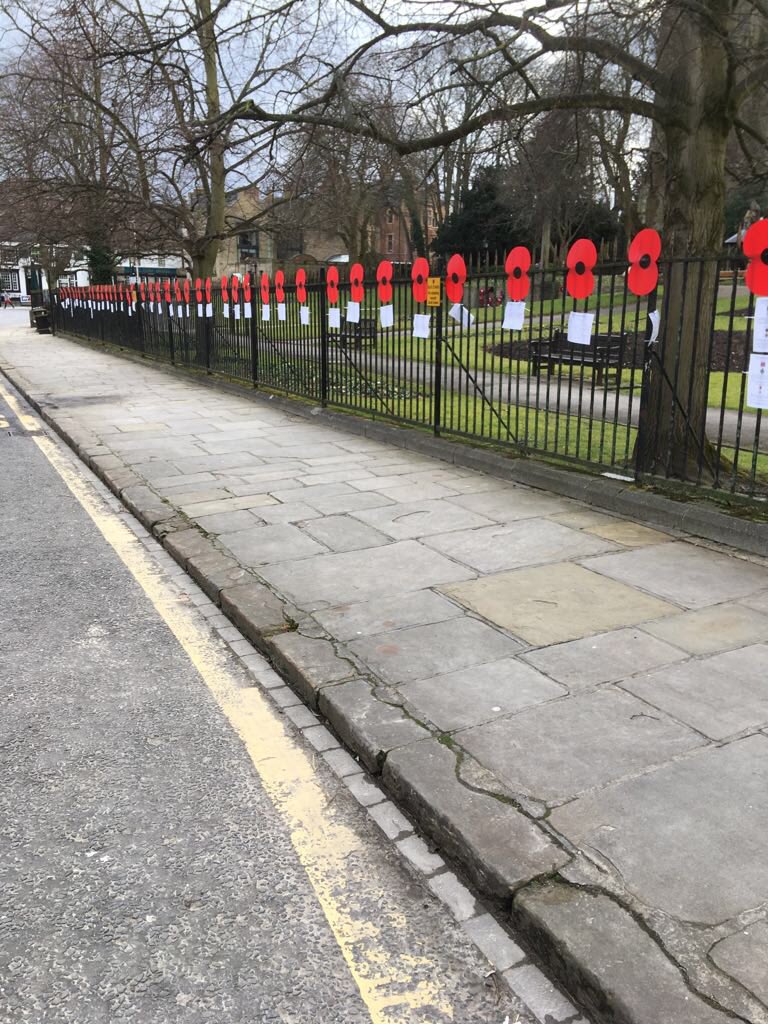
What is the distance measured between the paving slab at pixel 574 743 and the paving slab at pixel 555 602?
2.31 ft

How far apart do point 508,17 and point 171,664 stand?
572cm

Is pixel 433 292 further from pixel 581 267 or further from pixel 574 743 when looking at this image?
pixel 574 743

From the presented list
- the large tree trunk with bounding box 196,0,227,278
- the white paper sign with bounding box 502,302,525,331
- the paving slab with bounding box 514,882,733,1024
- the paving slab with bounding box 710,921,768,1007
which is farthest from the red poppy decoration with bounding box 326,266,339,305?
the paving slab with bounding box 710,921,768,1007

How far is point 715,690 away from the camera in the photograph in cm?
342

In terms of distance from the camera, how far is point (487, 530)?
19.2 feet

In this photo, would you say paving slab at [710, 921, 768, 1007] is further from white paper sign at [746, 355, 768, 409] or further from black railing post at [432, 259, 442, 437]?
black railing post at [432, 259, 442, 437]

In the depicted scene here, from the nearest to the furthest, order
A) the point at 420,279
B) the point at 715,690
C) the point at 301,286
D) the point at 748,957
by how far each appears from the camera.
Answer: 1. the point at 748,957
2. the point at 715,690
3. the point at 420,279
4. the point at 301,286

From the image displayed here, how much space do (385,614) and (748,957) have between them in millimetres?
2536

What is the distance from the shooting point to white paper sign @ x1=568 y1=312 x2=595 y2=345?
21.6ft

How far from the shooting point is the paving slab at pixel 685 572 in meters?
4.57

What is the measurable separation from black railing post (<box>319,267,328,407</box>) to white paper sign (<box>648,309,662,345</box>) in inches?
207

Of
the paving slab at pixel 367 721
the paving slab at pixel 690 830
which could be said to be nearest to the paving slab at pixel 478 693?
the paving slab at pixel 367 721

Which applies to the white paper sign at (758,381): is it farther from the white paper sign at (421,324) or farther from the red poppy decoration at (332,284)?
the red poppy decoration at (332,284)

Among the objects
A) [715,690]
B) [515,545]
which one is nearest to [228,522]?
[515,545]
